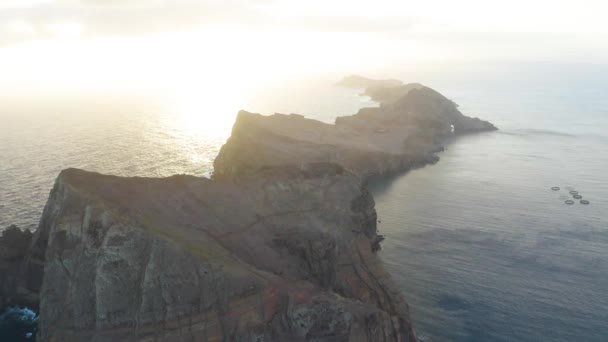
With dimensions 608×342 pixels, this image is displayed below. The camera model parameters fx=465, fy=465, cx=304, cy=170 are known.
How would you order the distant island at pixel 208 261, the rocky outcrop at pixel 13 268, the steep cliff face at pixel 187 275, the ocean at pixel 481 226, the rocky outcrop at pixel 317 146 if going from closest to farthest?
1. the steep cliff face at pixel 187 275
2. the distant island at pixel 208 261
3. the ocean at pixel 481 226
4. the rocky outcrop at pixel 13 268
5. the rocky outcrop at pixel 317 146

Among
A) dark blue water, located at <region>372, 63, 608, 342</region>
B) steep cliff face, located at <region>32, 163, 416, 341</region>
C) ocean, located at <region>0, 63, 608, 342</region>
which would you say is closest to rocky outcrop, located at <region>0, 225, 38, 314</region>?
steep cliff face, located at <region>32, 163, 416, 341</region>

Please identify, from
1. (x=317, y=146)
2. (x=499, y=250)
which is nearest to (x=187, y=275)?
(x=499, y=250)

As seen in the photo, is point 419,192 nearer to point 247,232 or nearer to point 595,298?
point 595,298

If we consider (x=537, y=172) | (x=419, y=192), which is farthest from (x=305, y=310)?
(x=537, y=172)

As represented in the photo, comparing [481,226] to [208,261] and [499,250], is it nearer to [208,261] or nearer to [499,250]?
[499,250]

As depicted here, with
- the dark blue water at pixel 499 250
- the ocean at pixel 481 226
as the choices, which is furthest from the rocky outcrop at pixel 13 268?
the dark blue water at pixel 499 250

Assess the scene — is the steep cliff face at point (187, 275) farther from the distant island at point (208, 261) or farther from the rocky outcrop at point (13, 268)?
the rocky outcrop at point (13, 268)
